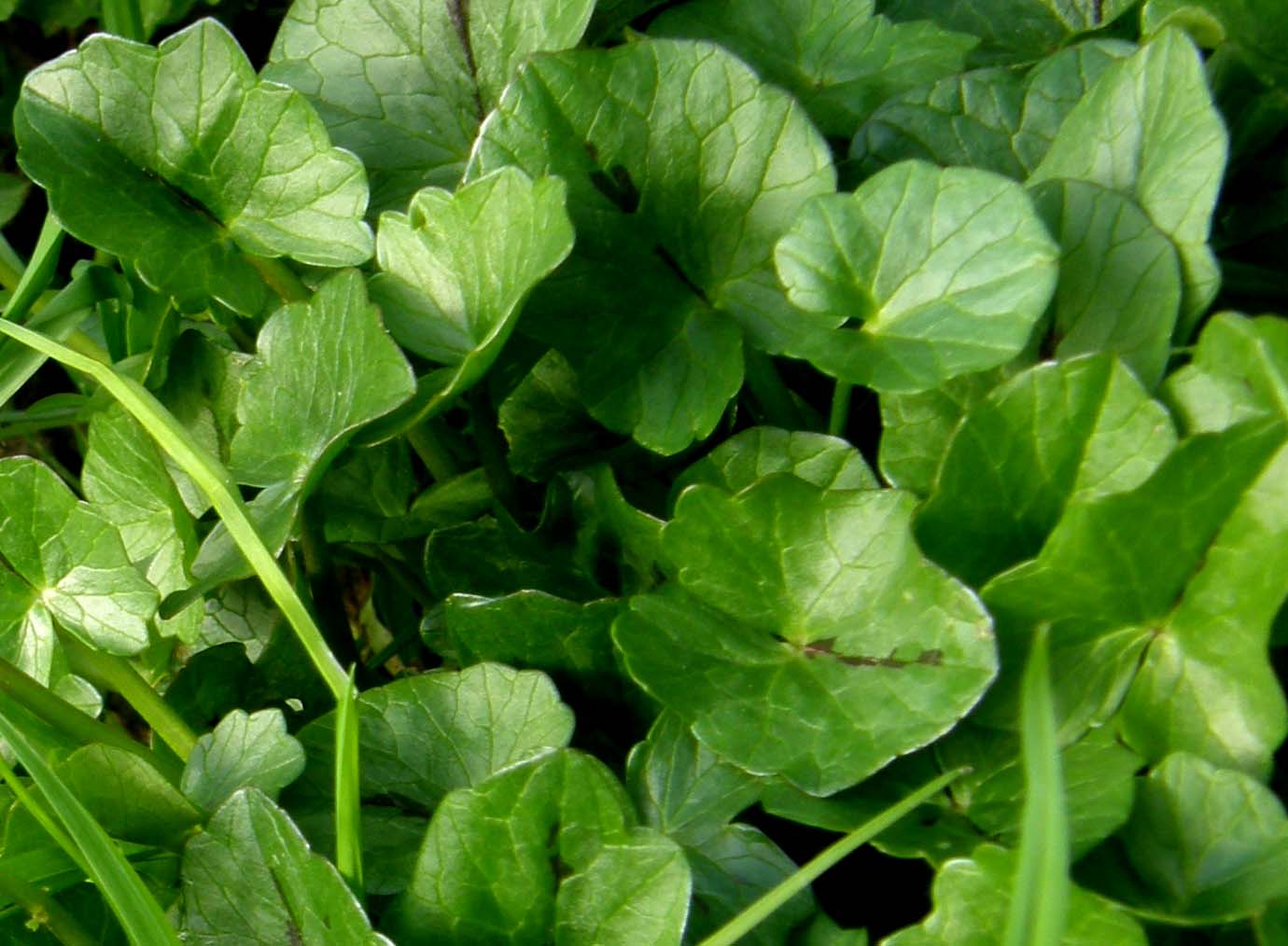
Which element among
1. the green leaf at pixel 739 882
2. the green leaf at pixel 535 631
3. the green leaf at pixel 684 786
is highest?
the green leaf at pixel 535 631

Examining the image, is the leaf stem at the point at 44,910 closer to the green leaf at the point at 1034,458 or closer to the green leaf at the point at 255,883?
the green leaf at the point at 255,883

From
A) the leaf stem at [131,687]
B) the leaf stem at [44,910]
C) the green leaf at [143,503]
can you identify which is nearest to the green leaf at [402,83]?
the green leaf at [143,503]

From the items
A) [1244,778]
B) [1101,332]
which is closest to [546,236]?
[1101,332]

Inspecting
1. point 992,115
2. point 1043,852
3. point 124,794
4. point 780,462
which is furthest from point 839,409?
point 124,794

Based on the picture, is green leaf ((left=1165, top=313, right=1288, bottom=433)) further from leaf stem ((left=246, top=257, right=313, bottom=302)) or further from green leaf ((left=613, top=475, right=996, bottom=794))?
leaf stem ((left=246, top=257, right=313, bottom=302))

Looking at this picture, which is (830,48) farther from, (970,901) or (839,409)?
(970,901)

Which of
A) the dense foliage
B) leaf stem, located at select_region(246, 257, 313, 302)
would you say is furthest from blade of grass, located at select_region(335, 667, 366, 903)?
leaf stem, located at select_region(246, 257, 313, 302)
